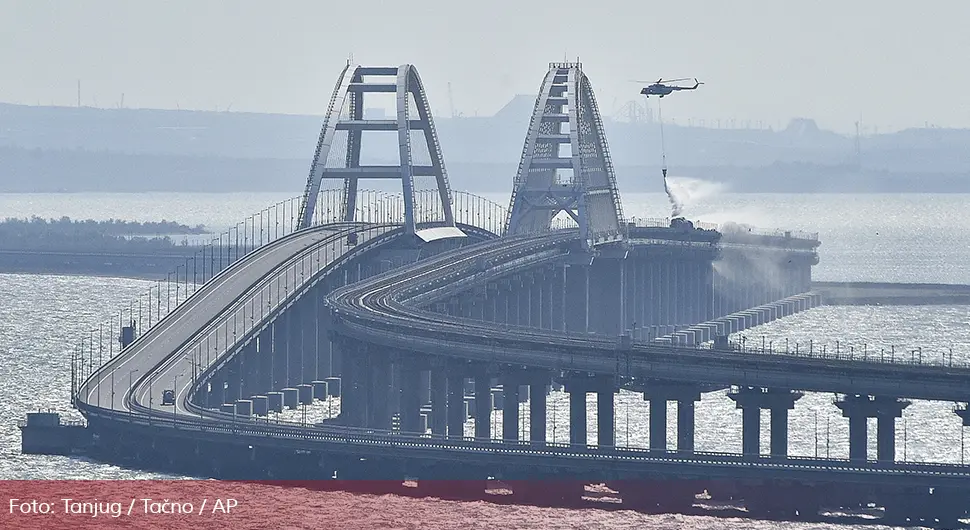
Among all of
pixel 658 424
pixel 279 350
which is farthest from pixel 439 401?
pixel 279 350

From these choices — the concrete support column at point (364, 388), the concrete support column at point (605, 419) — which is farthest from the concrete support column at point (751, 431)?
the concrete support column at point (364, 388)

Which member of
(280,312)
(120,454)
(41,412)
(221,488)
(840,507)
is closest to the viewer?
(840,507)

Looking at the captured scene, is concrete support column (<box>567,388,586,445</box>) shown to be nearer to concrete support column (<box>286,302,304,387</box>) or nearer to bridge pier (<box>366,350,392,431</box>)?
bridge pier (<box>366,350,392,431</box>)

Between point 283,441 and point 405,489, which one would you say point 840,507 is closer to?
point 405,489

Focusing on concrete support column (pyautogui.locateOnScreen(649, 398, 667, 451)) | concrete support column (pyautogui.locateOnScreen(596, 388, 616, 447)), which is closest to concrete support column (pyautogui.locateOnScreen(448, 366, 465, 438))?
concrete support column (pyautogui.locateOnScreen(596, 388, 616, 447))

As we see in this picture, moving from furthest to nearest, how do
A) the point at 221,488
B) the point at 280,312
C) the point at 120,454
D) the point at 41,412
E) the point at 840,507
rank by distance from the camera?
the point at 280,312 → the point at 41,412 → the point at 120,454 → the point at 221,488 → the point at 840,507

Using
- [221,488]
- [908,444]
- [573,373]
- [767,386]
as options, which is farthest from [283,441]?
[908,444]

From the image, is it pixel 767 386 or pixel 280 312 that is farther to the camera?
pixel 280 312
